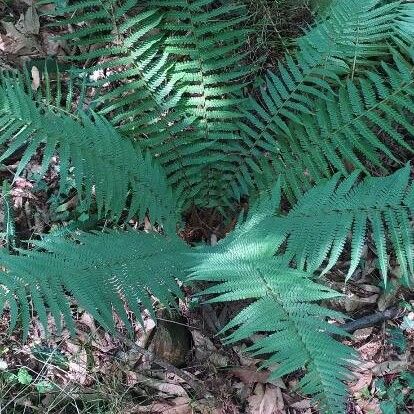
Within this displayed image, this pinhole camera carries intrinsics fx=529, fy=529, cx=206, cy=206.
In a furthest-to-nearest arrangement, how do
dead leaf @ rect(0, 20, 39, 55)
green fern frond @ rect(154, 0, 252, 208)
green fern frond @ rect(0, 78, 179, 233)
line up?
dead leaf @ rect(0, 20, 39, 55), green fern frond @ rect(154, 0, 252, 208), green fern frond @ rect(0, 78, 179, 233)

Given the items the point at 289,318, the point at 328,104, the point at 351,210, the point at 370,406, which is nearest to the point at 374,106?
the point at 328,104

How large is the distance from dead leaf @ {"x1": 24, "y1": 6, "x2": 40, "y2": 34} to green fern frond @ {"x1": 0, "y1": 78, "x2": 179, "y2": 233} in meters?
0.71

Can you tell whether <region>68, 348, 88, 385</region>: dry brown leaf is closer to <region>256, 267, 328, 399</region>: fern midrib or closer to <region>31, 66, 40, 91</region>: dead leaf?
<region>256, 267, 328, 399</region>: fern midrib

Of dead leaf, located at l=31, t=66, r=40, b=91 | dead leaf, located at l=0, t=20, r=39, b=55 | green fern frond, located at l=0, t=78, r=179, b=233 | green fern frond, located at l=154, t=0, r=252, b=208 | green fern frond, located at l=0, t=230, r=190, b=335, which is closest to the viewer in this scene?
green fern frond, located at l=0, t=230, r=190, b=335

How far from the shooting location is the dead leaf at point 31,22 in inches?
114

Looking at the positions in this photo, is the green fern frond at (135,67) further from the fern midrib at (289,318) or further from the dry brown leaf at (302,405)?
the dry brown leaf at (302,405)

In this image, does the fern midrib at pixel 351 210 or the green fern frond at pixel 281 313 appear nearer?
the green fern frond at pixel 281 313

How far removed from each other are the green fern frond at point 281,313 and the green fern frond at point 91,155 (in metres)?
0.50

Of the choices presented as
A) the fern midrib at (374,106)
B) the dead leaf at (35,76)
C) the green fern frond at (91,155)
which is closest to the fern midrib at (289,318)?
the green fern frond at (91,155)

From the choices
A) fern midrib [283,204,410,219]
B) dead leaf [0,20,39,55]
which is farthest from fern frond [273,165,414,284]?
dead leaf [0,20,39,55]

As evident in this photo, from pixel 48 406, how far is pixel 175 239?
0.95 metres

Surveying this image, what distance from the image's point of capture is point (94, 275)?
1.89 meters

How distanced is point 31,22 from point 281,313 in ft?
7.21

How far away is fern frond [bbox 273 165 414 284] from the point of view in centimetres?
199
